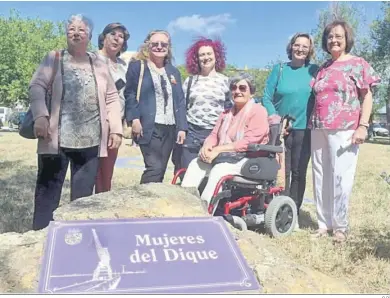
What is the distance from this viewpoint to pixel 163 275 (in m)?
2.40

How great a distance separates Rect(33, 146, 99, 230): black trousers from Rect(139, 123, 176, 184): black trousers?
741 mm

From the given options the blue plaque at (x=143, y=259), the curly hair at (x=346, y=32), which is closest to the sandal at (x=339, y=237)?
the curly hair at (x=346, y=32)

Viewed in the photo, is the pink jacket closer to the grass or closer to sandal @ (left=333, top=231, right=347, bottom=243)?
the grass

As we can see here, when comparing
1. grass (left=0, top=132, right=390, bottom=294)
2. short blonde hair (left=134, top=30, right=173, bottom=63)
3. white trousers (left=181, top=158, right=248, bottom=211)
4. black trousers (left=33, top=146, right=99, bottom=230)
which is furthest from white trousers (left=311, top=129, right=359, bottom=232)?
black trousers (left=33, top=146, right=99, bottom=230)

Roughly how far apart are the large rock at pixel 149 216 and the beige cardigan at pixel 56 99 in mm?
580

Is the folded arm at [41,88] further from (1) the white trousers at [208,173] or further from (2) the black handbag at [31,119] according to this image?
(1) the white trousers at [208,173]

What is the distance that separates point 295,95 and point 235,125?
0.71 m

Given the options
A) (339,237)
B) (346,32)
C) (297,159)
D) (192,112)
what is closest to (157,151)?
(192,112)

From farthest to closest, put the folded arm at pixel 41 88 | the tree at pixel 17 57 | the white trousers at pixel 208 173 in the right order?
the tree at pixel 17 57 → the white trousers at pixel 208 173 → the folded arm at pixel 41 88

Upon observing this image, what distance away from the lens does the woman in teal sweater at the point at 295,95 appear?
4695mm

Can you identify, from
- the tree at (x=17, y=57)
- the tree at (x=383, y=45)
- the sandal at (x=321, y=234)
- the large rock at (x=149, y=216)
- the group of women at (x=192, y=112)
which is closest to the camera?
the large rock at (x=149, y=216)

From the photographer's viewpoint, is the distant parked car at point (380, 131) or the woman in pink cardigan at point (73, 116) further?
the distant parked car at point (380, 131)

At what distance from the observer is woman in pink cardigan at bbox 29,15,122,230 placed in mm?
3559

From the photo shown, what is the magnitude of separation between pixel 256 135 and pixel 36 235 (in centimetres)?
213
